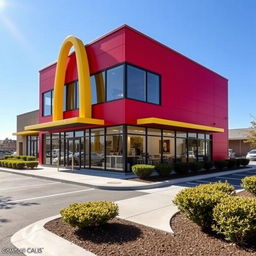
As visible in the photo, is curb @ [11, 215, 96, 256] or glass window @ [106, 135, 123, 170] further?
glass window @ [106, 135, 123, 170]

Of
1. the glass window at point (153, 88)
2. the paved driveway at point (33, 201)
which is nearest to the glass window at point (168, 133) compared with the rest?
the glass window at point (153, 88)


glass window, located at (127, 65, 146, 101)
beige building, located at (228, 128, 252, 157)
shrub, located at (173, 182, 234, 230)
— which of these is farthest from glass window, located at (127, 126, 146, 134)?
beige building, located at (228, 128, 252, 157)

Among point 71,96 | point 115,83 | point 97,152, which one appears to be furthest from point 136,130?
point 71,96

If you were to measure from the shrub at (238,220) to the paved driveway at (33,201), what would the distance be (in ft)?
13.1

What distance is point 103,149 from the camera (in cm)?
1802

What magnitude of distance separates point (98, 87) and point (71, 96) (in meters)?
3.74

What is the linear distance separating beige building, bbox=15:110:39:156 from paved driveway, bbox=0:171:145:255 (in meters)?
16.8

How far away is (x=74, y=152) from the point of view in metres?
20.6

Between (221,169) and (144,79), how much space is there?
9266mm

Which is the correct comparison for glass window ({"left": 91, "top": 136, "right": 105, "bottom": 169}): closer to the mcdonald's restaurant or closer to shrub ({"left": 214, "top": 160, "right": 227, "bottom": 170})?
the mcdonald's restaurant

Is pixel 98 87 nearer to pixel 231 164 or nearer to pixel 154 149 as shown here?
pixel 154 149

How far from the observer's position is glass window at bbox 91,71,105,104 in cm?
1825

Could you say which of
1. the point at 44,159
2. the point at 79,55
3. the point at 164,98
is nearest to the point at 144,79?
the point at 164,98

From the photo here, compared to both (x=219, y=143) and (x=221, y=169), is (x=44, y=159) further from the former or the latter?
(x=219, y=143)
